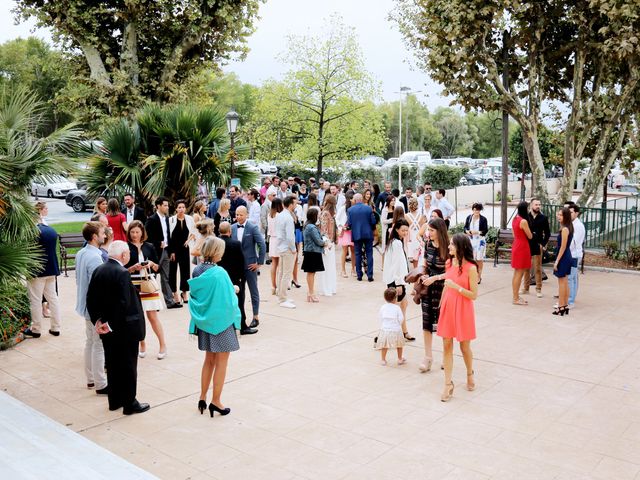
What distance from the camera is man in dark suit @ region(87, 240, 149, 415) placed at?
21.1 feet

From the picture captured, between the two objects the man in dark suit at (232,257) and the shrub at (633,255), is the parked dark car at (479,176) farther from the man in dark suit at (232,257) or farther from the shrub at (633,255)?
the man in dark suit at (232,257)

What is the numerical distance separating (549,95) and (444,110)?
7912 centimetres

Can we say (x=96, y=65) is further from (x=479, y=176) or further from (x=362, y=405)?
(x=479, y=176)

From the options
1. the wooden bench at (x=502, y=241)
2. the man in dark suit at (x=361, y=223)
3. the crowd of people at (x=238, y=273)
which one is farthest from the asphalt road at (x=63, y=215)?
the wooden bench at (x=502, y=241)

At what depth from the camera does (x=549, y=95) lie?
18031 millimetres

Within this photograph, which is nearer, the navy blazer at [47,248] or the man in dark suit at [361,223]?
the navy blazer at [47,248]

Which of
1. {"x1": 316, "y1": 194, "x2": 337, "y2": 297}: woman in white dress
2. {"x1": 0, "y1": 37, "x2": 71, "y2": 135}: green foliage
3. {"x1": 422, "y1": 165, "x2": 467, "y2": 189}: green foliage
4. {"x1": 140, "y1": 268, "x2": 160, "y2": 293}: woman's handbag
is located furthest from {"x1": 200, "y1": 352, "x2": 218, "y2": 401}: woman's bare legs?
{"x1": 0, "y1": 37, "x2": 71, "y2": 135}: green foliage

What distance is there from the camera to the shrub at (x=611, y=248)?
15.3m

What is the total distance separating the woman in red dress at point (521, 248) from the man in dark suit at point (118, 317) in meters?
7.20

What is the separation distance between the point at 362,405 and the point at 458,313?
4.72 feet

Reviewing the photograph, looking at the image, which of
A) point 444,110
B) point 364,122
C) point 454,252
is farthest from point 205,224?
point 444,110

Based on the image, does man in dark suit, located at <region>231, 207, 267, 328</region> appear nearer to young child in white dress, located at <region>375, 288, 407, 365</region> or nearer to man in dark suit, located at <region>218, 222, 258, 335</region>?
man in dark suit, located at <region>218, 222, 258, 335</region>

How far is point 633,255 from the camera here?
48.3 ft

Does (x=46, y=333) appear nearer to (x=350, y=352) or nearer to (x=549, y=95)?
(x=350, y=352)
